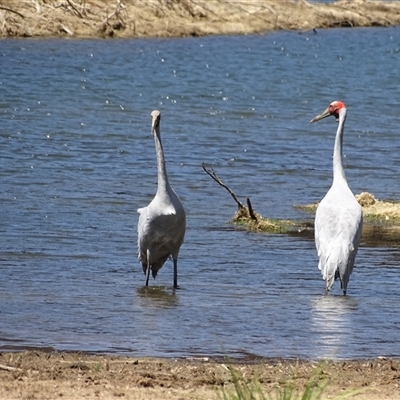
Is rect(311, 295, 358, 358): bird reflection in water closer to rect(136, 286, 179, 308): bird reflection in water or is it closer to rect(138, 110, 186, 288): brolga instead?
rect(136, 286, 179, 308): bird reflection in water

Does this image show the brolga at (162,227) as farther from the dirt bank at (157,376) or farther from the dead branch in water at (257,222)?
the dirt bank at (157,376)

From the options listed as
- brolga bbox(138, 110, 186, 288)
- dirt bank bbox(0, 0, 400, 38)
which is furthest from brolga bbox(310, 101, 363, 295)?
dirt bank bbox(0, 0, 400, 38)

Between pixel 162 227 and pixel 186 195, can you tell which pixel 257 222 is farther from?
pixel 162 227

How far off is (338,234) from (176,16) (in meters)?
38.2

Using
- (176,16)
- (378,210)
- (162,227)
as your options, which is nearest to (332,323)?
(162,227)

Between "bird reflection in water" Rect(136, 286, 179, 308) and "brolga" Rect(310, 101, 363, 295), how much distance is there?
1402mm

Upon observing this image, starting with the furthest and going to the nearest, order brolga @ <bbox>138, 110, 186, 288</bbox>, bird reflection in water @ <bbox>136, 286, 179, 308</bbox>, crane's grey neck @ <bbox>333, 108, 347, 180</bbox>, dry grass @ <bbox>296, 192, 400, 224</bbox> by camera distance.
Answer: dry grass @ <bbox>296, 192, 400, 224</bbox>, crane's grey neck @ <bbox>333, 108, 347, 180</bbox>, brolga @ <bbox>138, 110, 186, 288</bbox>, bird reflection in water @ <bbox>136, 286, 179, 308</bbox>

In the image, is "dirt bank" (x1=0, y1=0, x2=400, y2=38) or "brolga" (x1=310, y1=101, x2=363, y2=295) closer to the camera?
"brolga" (x1=310, y1=101, x2=363, y2=295)

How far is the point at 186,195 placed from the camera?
1691 centimetres

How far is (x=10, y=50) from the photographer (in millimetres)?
38094

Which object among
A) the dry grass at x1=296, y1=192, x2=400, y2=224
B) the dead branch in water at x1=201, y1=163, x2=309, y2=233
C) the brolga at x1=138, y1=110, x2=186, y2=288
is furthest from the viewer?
the dry grass at x1=296, y1=192, x2=400, y2=224

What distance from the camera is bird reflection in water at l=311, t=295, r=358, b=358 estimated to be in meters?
8.39

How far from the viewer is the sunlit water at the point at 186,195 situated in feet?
29.6

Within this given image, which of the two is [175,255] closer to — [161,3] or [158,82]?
[158,82]
